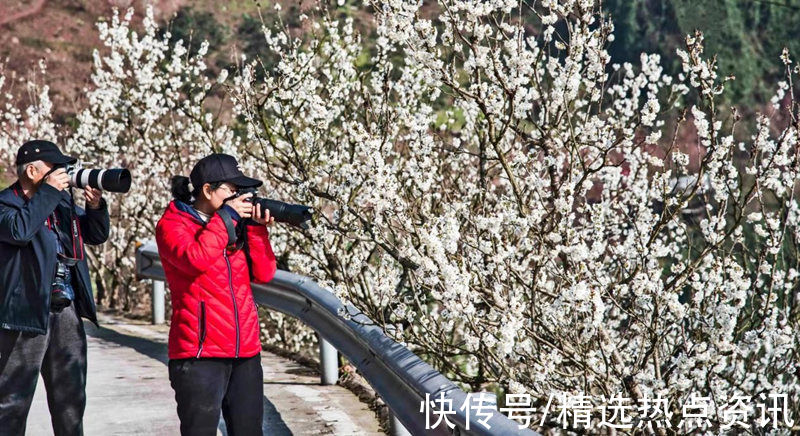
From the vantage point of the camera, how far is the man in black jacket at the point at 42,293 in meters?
5.55

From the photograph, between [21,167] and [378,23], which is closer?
[21,167]

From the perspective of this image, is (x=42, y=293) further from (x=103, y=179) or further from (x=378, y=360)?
(x=378, y=360)

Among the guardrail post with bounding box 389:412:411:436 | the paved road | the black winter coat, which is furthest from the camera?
the paved road

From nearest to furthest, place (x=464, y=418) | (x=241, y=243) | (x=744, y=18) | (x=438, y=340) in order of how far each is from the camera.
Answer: (x=464, y=418), (x=241, y=243), (x=438, y=340), (x=744, y=18)

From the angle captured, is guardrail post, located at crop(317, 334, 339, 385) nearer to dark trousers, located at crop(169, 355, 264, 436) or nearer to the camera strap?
the camera strap

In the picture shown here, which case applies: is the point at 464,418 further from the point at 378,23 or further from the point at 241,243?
the point at 378,23

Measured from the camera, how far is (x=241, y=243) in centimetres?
530

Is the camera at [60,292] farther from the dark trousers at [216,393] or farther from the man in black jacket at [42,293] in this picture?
the dark trousers at [216,393]

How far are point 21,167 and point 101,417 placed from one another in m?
2.46

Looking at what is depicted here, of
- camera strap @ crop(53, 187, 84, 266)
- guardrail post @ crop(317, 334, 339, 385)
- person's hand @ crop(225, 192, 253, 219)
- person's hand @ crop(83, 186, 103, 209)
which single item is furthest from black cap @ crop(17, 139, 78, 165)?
guardrail post @ crop(317, 334, 339, 385)

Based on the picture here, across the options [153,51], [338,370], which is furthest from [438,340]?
[153,51]

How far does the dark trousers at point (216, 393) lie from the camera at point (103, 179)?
1059mm

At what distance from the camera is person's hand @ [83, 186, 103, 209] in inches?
232

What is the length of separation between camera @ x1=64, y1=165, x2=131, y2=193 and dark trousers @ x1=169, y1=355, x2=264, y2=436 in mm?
1059
